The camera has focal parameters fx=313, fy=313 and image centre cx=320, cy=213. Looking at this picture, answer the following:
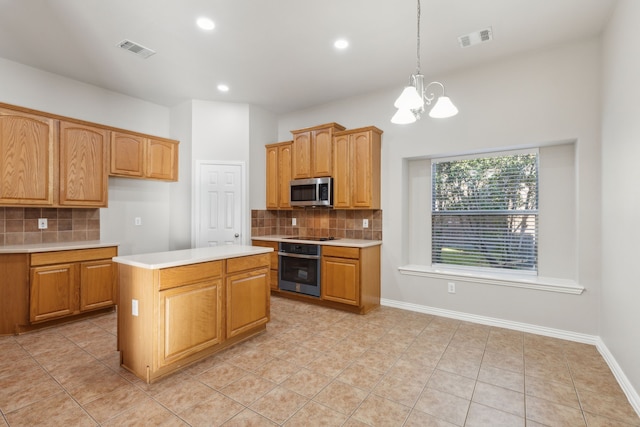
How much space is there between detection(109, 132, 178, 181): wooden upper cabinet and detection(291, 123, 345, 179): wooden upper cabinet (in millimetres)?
1777

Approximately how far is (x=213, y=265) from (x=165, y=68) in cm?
257

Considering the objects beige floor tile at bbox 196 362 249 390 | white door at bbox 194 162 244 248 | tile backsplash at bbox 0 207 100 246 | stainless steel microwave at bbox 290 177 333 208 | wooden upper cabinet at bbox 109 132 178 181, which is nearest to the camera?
beige floor tile at bbox 196 362 249 390

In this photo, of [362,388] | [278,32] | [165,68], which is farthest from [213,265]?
[165,68]

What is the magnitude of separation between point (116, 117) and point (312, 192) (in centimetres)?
294

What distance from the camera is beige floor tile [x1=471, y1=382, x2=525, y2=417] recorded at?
2021 millimetres

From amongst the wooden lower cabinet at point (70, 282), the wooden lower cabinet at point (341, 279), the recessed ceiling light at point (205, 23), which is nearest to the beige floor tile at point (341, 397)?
the wooden lower cabinet at point (341, 279)

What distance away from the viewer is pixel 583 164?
3.05 meters

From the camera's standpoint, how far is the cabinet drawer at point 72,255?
10.4 feet

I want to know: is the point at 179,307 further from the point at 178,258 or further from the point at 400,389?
the point at 400,389

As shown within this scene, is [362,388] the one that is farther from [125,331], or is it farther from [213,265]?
[125,331]

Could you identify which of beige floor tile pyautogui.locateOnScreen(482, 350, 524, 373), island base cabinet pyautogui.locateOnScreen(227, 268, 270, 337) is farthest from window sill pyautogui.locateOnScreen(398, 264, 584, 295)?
island base cabinet pyautogui.locateOnScreen(227, 268, 270, 337)

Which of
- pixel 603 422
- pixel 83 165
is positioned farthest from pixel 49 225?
pixel 603 422

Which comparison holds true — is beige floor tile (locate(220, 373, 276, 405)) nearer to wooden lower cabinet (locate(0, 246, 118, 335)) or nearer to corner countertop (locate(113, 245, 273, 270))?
corner countertop (locate(113, 245, 273, 270))

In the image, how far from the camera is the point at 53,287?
3287mm
